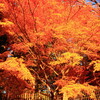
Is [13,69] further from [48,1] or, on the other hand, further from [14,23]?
[48,1]

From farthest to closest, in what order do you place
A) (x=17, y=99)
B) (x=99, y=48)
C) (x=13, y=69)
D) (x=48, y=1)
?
1. (x=17, y=99)
2. (x=48, y=1)
3. (x=99, y=48)
4. (x=13, y=69)

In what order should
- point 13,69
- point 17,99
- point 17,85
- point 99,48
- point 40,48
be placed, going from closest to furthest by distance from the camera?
point 13,69, point 99,48, point 40,48, point 17,85, point 17,99

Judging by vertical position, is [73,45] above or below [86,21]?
below

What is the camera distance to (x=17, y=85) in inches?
388

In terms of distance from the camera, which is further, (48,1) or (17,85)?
(17,85)

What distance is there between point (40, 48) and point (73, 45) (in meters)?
2.11

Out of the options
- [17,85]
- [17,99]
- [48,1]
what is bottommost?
[17,99]

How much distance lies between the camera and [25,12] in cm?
782

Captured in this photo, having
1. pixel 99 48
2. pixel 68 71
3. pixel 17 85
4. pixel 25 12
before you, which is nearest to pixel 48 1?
pixel 25 12

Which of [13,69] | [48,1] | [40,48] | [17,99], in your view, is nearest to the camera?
[13,69]

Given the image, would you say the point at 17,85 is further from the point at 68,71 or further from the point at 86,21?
the point at 86,21

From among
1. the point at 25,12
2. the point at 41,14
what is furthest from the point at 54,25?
the point at 25,12

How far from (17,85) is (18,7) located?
5163 mm

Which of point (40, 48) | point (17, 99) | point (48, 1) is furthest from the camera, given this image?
point (17, 99)
